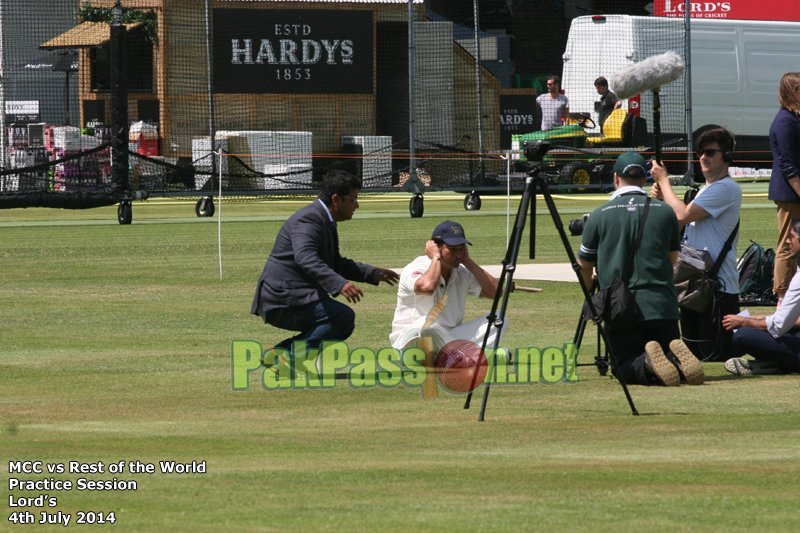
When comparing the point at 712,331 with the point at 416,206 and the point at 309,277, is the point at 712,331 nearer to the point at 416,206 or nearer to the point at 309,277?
the point at 309,277

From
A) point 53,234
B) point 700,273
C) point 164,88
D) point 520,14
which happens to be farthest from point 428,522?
point 520,14

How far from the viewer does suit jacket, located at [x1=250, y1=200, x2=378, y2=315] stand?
309 inches

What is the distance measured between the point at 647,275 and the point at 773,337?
1091mm

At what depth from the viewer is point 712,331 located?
321 inches

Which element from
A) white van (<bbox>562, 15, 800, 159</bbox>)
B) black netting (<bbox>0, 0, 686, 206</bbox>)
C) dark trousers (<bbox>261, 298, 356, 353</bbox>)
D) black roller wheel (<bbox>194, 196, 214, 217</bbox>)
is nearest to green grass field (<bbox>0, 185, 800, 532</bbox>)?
dark trousers (<bbox>261, 298, 356, 353</bbox>)

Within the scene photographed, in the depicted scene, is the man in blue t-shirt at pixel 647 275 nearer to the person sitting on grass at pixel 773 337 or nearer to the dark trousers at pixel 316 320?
the person sitting on grass at pixel 773 337

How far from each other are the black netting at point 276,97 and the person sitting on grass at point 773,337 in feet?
44.7

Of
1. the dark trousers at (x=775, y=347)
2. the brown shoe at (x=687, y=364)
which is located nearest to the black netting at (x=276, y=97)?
the dark trousers at (x=775, y=347)

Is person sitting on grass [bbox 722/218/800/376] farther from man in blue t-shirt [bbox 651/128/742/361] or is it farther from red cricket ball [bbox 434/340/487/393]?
red cricket ball [bbox 434/340/487/393]

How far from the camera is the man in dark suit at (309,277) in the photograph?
792cm

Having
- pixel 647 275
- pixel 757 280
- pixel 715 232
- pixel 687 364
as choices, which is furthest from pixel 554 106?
pixel 687 364

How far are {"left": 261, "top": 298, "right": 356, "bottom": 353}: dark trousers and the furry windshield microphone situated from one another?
235 cm

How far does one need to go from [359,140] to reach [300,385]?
62.3 ft

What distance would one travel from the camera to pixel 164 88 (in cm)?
2498
